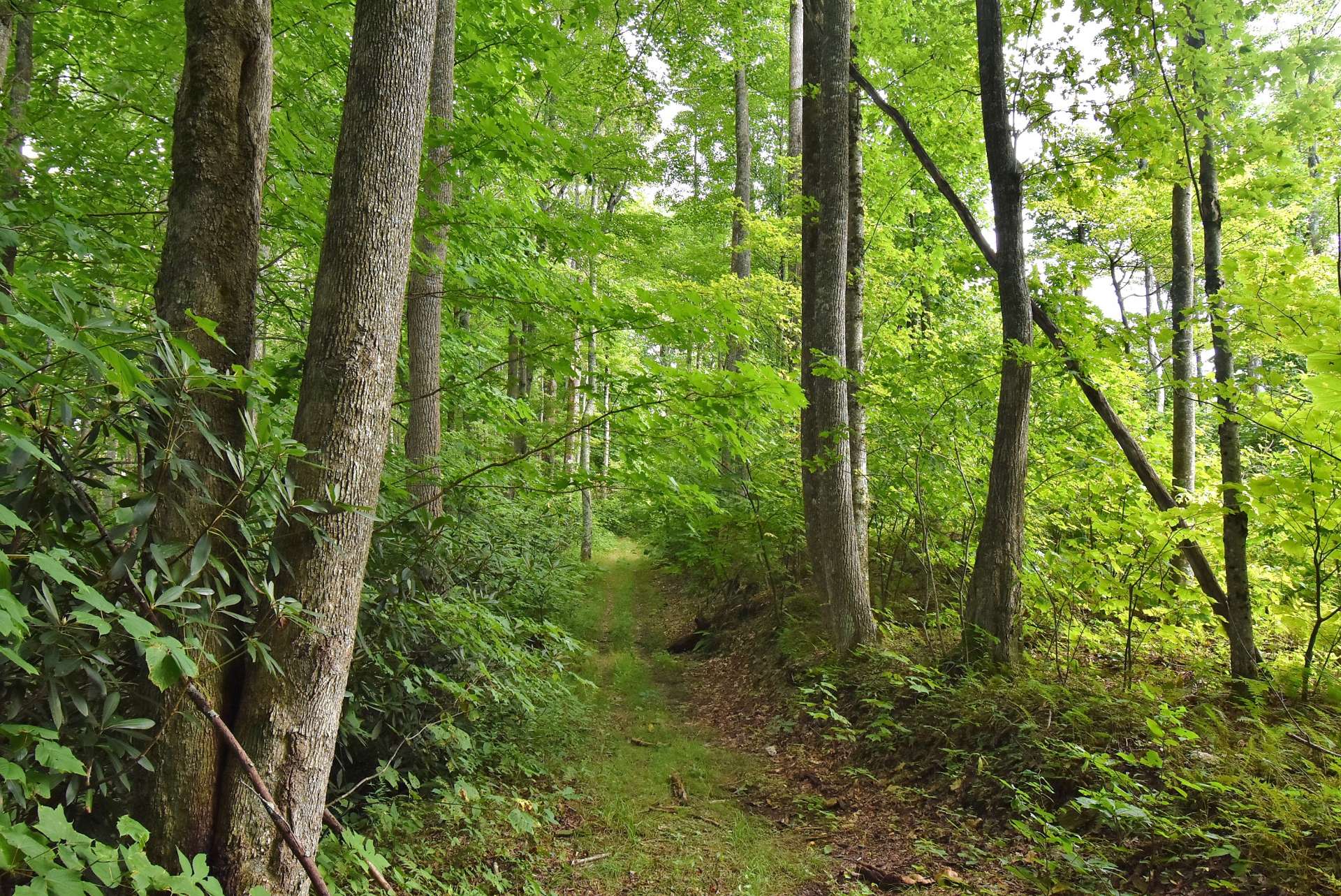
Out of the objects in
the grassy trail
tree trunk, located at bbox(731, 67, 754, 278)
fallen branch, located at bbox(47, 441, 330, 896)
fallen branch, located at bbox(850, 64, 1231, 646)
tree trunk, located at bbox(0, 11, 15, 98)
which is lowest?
the grassy trail

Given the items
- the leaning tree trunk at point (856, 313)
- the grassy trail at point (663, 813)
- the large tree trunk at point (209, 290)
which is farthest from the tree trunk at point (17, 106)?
the leaning tree trunk at point (856, 313)

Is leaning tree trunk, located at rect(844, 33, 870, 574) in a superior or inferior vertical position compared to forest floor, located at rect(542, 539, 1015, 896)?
superior

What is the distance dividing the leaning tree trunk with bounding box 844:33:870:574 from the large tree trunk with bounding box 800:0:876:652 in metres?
0.66

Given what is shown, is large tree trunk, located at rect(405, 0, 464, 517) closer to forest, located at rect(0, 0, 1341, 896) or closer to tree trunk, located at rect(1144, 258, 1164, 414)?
forest, located at rect(0, 0, 1341, 896)

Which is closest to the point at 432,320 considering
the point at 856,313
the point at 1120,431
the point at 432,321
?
the point at 432,321

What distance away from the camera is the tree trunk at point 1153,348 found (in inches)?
209

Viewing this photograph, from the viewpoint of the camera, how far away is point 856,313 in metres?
8.30

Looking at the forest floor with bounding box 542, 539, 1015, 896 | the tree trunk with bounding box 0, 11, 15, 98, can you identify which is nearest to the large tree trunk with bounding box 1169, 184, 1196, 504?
the forest floor with bounding box 542, 539, 1015, 896

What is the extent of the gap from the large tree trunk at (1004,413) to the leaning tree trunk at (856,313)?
1.78m

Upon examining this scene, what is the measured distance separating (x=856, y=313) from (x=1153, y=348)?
1043 centimetres

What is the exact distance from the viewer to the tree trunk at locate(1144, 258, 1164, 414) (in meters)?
5.32

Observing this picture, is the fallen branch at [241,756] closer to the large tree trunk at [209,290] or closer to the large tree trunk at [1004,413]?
the large tree trunk at [209,290]

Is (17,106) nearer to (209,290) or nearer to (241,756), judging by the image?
(209,290)

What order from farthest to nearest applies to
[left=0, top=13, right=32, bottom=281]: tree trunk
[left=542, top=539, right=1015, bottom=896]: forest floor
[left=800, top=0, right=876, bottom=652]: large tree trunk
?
[left=800, top=0, right=876, bottom=652]: large tree trunk → [left=542, top=539, right=1015, bottom=896]: forest floor → [left=0, top=13, right=32, bottom=281]: tree trunk
